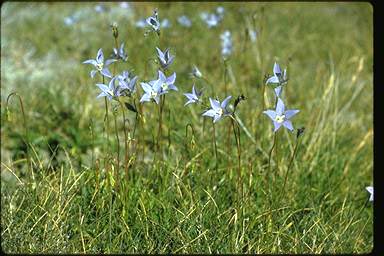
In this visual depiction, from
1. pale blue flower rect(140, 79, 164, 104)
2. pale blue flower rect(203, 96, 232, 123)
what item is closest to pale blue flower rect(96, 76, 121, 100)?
pale blue flower rect(140, 79, 164, 104)

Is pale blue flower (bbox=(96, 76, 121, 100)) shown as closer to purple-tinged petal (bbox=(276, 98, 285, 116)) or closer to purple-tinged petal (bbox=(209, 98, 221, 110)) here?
purple-tinged petal (bbox=(209, 98, 221, 110))

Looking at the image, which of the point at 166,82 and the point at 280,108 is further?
the point at 166,82

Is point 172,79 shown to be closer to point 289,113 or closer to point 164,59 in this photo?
point 164,59

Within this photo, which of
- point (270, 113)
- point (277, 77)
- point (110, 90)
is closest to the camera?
point (270, 113)

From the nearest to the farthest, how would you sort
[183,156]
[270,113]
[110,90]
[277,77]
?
[270,113] < [277,77] < [110,90] < [183,156]

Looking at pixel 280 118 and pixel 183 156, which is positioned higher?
pixel 280 118

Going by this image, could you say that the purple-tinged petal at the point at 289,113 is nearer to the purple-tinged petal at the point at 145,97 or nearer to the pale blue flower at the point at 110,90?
the purple-tinged petal at the point at 145,97

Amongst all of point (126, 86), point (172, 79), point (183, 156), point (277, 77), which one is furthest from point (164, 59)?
point (183, 156)

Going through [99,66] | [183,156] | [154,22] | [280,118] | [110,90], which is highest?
[154,22]

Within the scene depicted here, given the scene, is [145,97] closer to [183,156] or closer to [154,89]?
[154,89]

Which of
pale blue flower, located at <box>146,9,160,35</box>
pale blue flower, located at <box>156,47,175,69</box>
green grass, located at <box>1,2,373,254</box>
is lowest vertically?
green grass, located at <box>1,2,373,254</box>
